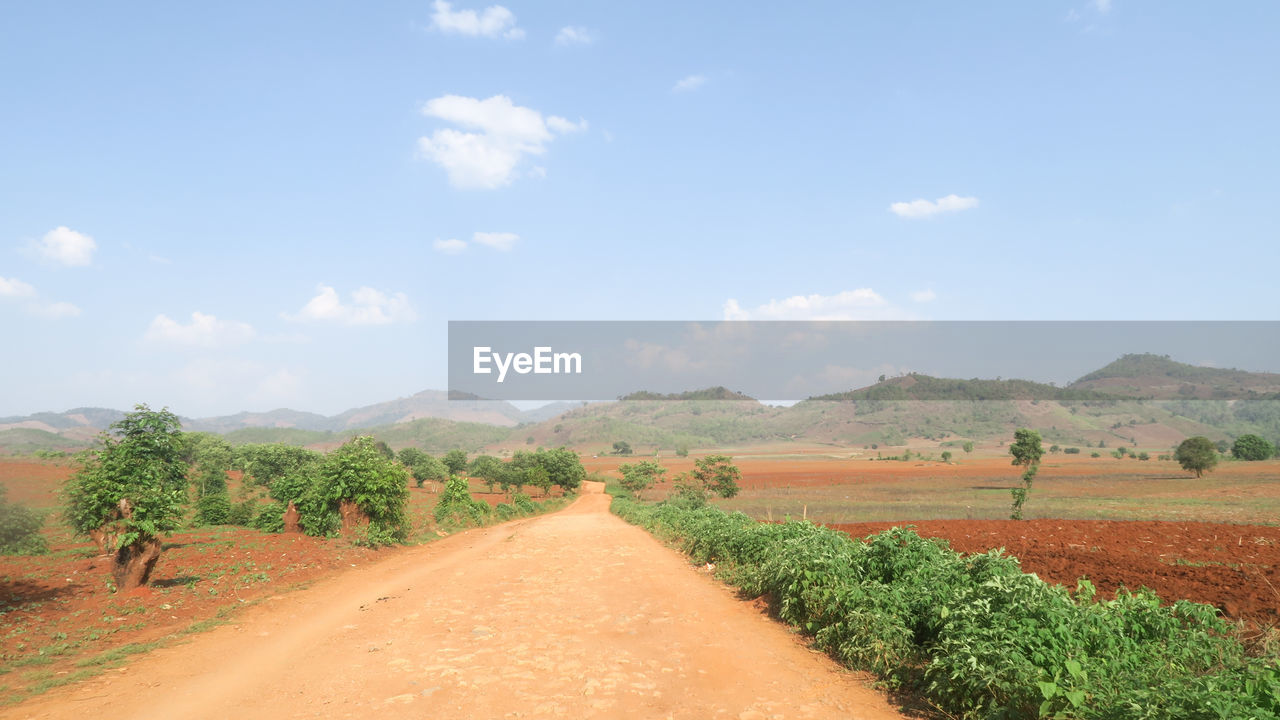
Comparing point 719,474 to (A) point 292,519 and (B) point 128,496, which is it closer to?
(A) point 292,519

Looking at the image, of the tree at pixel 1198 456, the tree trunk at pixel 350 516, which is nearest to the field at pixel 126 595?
the tree trunk at pixel 350 516

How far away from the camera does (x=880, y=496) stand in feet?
170

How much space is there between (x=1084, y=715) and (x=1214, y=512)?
40.8 m

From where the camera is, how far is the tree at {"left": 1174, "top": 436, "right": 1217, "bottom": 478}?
6066 cm

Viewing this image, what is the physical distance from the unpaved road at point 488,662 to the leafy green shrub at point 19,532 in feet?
32.7

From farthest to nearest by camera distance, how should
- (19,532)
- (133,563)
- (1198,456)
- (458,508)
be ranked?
(1198,456), (458,508), (19,532), (133,563)

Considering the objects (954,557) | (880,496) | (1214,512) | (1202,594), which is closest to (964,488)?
(880,496)

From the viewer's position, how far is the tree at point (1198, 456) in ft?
199

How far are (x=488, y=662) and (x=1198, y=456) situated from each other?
79.7 metres

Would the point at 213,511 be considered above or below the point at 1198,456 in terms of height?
above

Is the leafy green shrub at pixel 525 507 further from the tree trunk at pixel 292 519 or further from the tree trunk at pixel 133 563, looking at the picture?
the tree trunk at pixel 133 563

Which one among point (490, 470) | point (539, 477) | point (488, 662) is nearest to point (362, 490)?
point (488, 662)

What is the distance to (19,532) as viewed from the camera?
17.3 meters

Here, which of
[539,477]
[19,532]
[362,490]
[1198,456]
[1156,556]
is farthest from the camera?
[1198,456]
